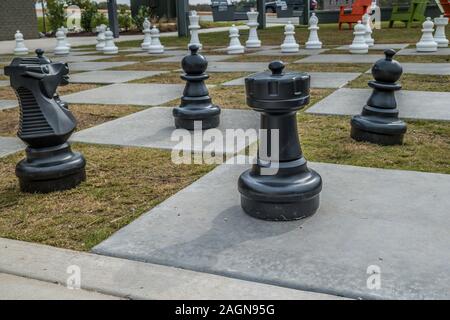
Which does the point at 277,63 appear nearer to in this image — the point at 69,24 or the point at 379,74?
the point at 379,74

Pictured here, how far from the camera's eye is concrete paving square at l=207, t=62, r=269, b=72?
31.9ft

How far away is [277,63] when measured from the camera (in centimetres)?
308

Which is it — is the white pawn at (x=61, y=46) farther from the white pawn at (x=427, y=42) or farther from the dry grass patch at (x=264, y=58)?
the white pawn at (x=427, y=42)

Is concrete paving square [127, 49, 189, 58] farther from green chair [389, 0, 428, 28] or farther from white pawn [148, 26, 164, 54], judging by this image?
green chair [389, 0, 428, 28]

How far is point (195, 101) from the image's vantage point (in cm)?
527

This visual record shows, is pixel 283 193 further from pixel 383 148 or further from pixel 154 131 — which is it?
pixel 154 131

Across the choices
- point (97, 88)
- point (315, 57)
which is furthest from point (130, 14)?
point (97, 88)

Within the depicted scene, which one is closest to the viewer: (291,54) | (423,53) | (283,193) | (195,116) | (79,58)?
(283,193)

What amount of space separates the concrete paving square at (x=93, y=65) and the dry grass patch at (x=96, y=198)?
6.85 metres

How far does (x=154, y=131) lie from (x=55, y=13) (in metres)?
22.9

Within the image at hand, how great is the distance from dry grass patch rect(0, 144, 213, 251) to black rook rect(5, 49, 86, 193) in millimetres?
115

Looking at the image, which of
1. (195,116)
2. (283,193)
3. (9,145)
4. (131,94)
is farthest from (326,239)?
(131,94)

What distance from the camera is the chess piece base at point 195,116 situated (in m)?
5.18
